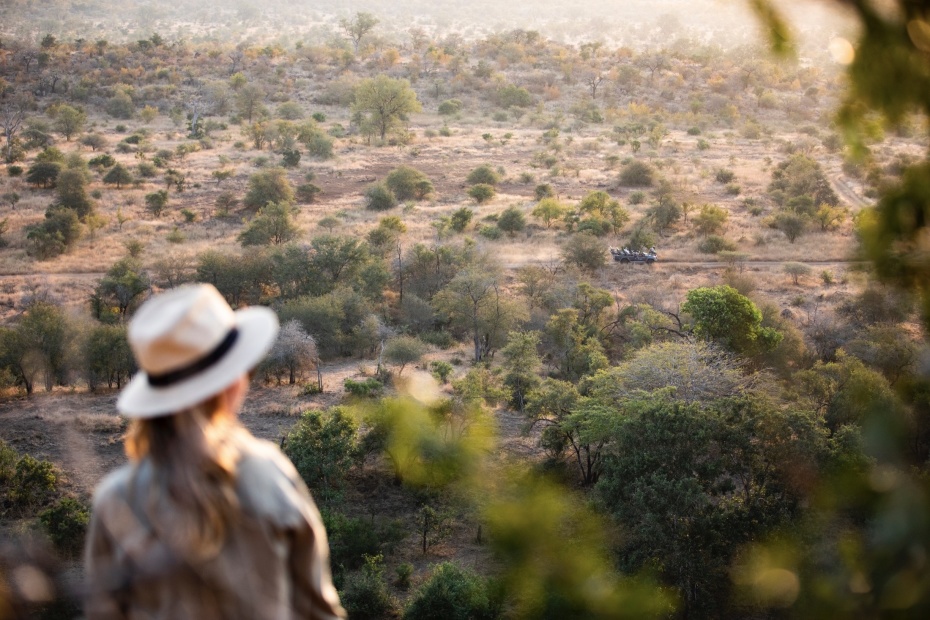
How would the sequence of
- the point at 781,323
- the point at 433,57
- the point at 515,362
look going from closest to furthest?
the point at 515,362 → the point at 781,323 → the point at 433,57

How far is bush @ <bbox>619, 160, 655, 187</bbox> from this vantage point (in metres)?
35.5

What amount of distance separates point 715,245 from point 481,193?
10.4m

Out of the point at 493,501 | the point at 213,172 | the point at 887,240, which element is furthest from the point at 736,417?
the point at 213,172

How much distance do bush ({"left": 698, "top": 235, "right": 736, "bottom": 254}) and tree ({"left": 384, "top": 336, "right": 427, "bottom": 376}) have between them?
13336 mm

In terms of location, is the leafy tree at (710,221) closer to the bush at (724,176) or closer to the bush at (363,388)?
the bush at (724,176)

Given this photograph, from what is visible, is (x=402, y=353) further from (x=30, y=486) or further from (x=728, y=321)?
(x=30, y=486)

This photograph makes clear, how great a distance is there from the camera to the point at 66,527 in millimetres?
10812

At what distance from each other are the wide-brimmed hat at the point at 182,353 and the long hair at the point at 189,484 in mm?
51

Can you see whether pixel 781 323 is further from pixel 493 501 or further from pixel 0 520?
pixel 0 520

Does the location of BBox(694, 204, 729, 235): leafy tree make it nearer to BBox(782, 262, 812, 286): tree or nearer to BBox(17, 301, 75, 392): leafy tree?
BBox(782, 262, 812, 286): tree

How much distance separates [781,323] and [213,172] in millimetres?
26414

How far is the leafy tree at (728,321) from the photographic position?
16.4 meters

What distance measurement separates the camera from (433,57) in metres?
63.2

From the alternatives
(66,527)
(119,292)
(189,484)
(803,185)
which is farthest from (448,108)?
(189,484)
